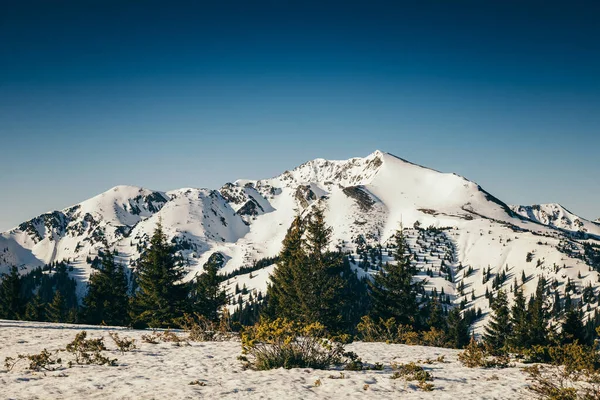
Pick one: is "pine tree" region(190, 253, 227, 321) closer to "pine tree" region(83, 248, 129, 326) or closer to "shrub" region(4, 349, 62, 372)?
"pine tree" region(83, 248, 129, 326)

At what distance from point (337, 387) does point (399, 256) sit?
2942 cm

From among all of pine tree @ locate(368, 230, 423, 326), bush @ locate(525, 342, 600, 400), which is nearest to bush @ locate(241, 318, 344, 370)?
bush @ locate(525, 342, 600, 400)

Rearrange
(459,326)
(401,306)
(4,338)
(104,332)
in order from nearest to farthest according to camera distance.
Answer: (4,338) → (104,332) → (401,306) → (459,326)

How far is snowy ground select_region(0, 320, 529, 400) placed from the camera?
10.6 m

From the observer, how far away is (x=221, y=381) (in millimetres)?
12078

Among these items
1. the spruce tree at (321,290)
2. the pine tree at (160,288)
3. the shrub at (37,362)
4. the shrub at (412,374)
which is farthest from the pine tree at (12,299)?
the shrub at (412,374)

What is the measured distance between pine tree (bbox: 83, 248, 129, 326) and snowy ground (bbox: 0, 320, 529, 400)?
111 ft

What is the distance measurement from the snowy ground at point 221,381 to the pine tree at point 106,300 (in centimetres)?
3371

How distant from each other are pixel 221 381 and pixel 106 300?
140 feet

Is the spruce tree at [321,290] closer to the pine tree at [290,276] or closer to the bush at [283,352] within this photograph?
the pine tree at [290,276]

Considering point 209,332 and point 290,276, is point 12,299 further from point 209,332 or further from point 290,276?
point 209,332

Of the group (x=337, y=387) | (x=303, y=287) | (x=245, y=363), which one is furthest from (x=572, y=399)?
(x=303, y=287)

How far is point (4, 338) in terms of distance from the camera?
1794cm

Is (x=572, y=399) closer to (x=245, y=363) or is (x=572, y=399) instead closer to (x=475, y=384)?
(x=475, y=384)
